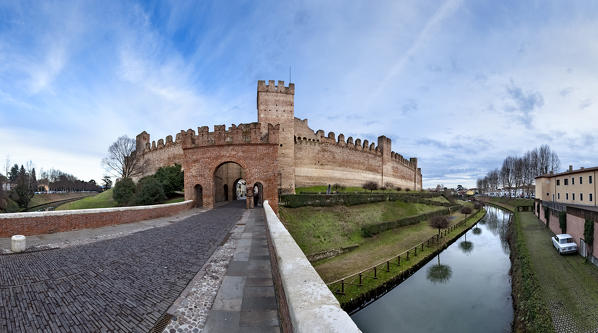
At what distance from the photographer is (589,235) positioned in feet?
44.0

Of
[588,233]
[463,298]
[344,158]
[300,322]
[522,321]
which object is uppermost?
[344,158]

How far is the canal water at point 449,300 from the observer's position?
1143cm

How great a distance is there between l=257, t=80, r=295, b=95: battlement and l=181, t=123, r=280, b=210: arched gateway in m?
14.3

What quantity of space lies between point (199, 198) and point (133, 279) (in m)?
15.1

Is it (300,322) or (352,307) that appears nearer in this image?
(300,322)

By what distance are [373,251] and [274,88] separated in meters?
21.9

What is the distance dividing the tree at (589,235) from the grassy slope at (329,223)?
38.7 feet

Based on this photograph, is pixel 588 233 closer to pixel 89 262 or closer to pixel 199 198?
pixel 89 262

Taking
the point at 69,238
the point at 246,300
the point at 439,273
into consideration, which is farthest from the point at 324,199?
the point at 246,300

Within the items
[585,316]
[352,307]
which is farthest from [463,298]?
[352,307]

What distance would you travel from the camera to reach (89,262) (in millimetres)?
5090

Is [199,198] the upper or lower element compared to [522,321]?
upper

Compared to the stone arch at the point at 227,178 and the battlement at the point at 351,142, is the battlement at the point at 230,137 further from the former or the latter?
the battlement at the point at 351,142

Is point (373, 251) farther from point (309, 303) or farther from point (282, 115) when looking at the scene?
point (282, 115)
